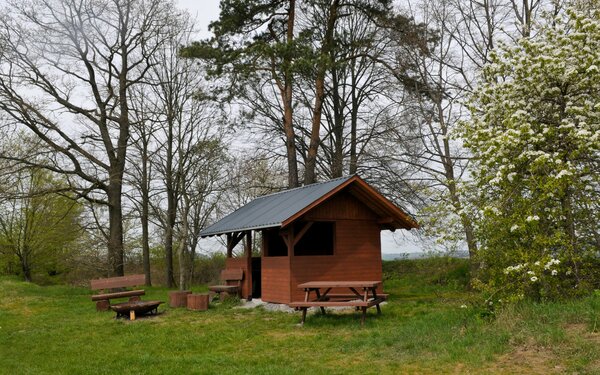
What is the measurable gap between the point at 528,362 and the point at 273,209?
404 inches

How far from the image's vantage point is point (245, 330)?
11688 millimetres

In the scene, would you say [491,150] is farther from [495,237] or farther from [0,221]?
[0,221]

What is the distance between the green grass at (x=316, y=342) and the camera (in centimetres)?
734

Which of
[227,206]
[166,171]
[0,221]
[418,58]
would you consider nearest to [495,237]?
[418,58]

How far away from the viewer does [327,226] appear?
17500 mm

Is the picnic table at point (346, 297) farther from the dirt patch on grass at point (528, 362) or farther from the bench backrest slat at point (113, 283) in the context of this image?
the bench backrest slat at point (113, 283)

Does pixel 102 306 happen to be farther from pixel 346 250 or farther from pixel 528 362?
pixel 528 362

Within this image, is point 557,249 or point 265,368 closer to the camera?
point 265,368

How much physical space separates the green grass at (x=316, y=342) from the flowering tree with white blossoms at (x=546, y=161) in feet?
3.50

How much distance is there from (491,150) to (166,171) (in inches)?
633

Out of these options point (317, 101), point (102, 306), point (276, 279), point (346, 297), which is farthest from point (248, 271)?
point (317, 101)

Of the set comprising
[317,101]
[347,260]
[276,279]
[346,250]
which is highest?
[317,101]

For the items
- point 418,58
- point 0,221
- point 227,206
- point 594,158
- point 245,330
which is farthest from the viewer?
point 227,206

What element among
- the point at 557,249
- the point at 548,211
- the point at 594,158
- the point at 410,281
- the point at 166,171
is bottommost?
the point at 410,281
